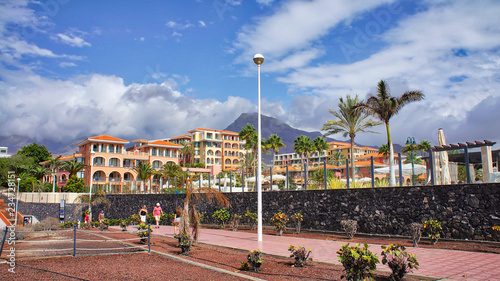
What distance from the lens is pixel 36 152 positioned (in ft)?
296

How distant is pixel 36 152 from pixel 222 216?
84307 millimetres

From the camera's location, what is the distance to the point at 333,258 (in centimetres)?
968

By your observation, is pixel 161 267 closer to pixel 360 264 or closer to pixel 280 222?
pixel 360 264

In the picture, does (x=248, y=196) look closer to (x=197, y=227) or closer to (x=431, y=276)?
(x=197, y=227)

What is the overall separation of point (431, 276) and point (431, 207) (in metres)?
6.34

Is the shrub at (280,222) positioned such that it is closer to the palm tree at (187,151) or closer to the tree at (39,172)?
the tree at (39,172)

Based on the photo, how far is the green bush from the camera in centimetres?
2181

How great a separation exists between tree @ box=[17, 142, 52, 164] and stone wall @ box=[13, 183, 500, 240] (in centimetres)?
8528

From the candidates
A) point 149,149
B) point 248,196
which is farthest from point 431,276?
point 149,149

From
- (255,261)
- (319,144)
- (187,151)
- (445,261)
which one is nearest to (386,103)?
(445,261)

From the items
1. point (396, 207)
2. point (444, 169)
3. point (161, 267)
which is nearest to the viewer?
point (161, 267)

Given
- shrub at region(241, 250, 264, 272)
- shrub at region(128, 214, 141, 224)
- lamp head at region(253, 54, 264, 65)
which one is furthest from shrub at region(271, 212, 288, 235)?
shrub at region(128, 214, 141, 224)

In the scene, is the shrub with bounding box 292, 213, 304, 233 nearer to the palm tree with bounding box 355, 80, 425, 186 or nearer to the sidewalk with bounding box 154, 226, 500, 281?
the sidewalk with bounding box 154, 226, 500, 281

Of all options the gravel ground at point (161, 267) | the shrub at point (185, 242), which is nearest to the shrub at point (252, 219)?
the gravel ground at point (161, 267)
